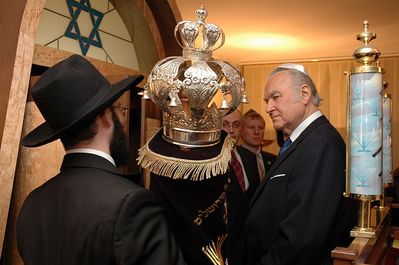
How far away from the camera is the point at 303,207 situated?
1421 millimetres

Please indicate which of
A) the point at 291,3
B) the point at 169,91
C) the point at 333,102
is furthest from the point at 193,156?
the point at 333,102

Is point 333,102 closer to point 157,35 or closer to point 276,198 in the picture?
point 157,35

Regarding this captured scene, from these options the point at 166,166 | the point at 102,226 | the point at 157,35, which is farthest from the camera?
the point at 157,35

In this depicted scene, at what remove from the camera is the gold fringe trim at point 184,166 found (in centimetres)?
103

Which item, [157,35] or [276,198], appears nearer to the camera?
[276,198]

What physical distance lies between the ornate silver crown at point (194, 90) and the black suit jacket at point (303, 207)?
0.44 meters

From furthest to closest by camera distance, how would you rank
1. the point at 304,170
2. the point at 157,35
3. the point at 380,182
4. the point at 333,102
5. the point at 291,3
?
the point at 333,102 → the point at 291,3 → the point at 157,35 → the point at 304,170 → the point at 380,182

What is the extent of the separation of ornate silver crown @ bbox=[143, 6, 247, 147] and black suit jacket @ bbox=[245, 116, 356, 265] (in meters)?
0.44

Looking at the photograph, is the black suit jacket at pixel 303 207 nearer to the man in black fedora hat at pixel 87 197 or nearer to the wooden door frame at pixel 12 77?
the man in black fedora hat at pixel 87 197

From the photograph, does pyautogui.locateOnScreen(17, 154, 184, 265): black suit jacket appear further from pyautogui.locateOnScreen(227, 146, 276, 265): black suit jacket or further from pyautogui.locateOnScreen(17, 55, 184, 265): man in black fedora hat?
pyautogui.locateOnScreen(227, 146, 276, 265): black suit jacket

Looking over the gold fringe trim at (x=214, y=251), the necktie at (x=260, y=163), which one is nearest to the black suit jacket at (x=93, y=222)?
the gold fringe trim at (x=214, y=251)

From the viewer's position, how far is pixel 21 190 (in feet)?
4.97

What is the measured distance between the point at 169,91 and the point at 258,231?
2.41 feet

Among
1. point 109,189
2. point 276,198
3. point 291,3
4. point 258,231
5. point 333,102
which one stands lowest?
point 258,231
